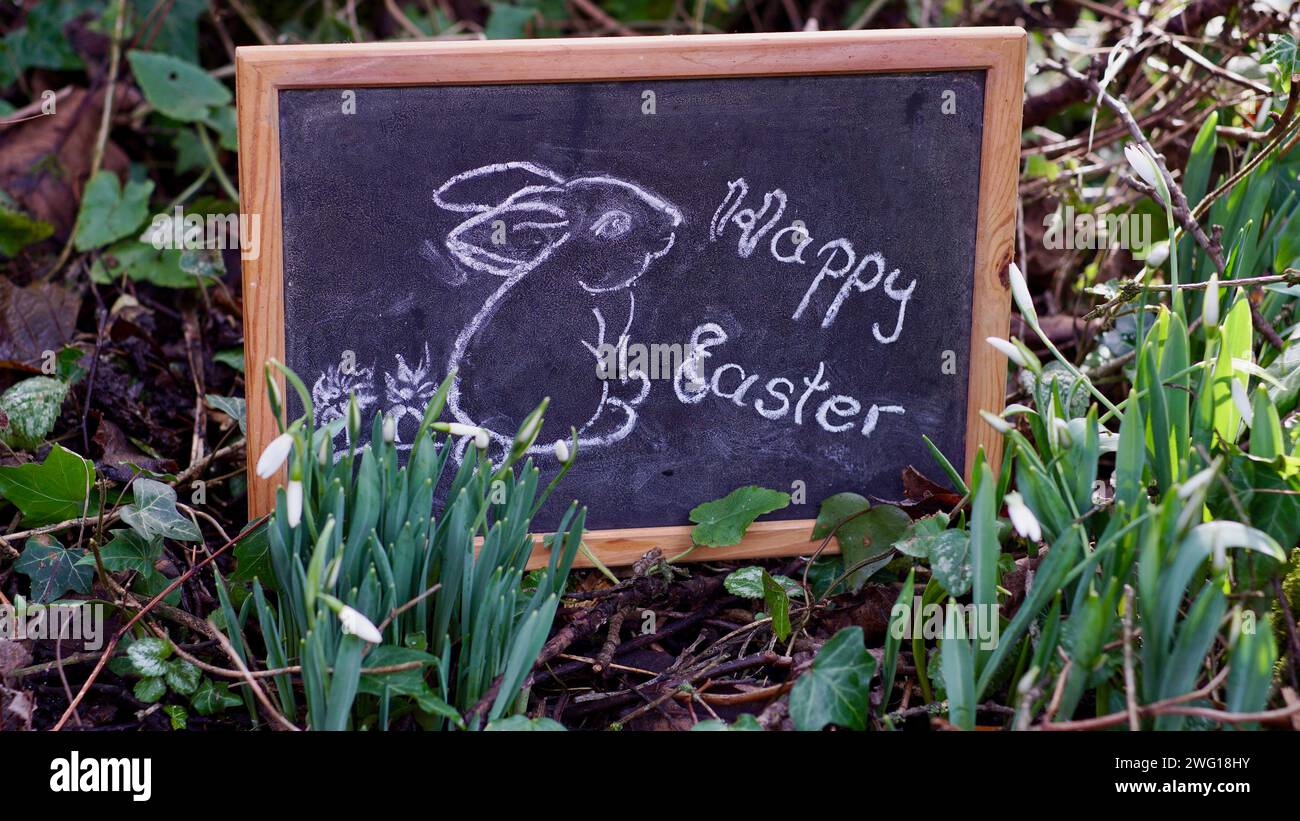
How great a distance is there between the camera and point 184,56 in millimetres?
2412

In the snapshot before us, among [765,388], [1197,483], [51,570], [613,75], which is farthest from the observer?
→ [765,388]

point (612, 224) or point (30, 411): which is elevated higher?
point (612, 224)

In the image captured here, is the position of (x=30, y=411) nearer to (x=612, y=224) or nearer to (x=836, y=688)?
(x=612, y=224)

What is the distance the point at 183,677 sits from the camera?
123 cm

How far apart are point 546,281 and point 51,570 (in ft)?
2.18

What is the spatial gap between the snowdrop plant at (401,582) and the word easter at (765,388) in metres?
0.37

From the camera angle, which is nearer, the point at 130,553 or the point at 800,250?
the point at 130,553

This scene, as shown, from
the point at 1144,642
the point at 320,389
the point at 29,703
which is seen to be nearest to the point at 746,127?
the point at 320,389

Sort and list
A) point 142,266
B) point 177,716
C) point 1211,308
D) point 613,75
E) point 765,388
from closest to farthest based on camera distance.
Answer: point 1211,308 < point 177,716 < point 613,75 < point 765,388 < point 142,266

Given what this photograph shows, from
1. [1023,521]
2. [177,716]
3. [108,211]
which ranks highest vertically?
[108,211]

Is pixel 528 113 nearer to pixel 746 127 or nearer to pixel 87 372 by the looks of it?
pixel 746 127

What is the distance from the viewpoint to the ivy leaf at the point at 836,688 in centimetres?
113

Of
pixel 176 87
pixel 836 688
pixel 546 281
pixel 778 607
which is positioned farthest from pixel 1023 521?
pixel 176 87
